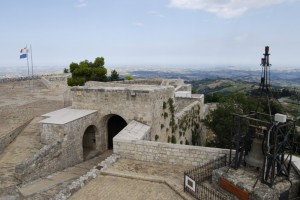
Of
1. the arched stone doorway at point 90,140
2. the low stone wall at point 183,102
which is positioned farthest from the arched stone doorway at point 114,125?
the low stone wall at point 183,102

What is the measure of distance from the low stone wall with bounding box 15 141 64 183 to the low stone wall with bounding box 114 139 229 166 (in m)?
3.11

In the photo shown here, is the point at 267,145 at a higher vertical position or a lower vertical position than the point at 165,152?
higher

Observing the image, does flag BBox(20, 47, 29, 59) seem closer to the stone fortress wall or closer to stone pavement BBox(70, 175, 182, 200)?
the stone fortress wall

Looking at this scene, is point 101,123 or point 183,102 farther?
point 183,102

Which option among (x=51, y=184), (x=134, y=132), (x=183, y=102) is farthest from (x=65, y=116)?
(x=183, y=102)

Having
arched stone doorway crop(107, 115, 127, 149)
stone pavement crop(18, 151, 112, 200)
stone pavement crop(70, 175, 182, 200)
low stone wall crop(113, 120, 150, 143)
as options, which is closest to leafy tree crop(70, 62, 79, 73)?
arched stone doorway crop(107, 115, 127, 149)

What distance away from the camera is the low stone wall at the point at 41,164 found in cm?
1072

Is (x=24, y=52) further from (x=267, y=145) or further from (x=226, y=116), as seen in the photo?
(x=267, y=145)

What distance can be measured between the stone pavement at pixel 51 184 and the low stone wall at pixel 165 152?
2.41 m

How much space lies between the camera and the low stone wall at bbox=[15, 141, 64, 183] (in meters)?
10.7

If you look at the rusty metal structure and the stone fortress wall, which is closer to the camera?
the rusty metal structure

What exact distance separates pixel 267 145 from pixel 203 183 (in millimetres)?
2536

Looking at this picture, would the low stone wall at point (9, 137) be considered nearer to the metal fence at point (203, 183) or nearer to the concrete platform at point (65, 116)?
the concrete platform at point (65, 116)

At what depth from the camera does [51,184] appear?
421 inches
